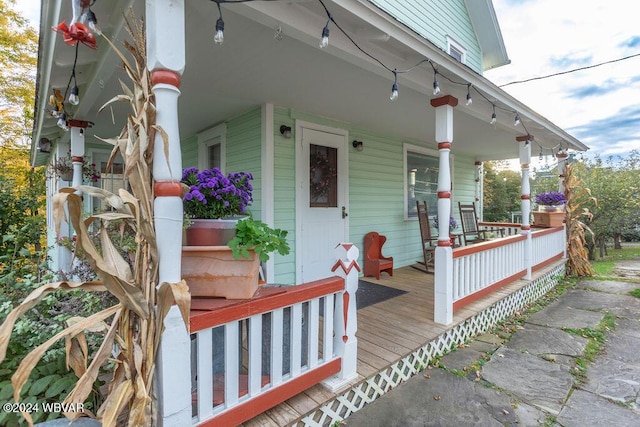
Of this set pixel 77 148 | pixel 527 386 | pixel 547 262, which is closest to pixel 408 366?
pixel 527 386

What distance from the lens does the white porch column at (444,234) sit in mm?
Result: 2754

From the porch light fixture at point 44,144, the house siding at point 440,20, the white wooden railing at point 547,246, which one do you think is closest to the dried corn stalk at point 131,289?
the house siding at point 440,20

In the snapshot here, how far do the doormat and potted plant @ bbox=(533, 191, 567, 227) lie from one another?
383cm

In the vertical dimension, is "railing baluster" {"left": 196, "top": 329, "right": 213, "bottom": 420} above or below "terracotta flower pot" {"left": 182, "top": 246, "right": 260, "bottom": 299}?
below

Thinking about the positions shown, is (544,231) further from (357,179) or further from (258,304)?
(258,304)

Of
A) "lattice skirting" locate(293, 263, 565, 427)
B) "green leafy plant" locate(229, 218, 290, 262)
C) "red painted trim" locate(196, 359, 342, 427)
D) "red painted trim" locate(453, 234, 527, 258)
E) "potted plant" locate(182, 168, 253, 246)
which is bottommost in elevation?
"lattice skirting" locate(293, 263, 565, 427)

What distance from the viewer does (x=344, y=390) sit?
1.81 meters

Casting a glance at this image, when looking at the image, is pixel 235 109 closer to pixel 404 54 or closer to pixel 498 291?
pixel 404 54

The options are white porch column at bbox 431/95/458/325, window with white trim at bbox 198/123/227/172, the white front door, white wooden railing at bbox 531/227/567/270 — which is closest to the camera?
white porch column at bbox 431/95/458/325

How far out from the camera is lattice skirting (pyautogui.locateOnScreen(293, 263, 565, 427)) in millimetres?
1757

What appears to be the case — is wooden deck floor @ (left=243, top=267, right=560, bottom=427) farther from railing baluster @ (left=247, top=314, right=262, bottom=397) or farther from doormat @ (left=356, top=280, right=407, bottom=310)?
railing baluster @ (left=247, top=314, right=262, bottom=397)

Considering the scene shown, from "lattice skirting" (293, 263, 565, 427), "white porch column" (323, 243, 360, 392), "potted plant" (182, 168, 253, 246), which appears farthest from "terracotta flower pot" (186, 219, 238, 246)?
"lattice skirting" (293, 263, 565, 427)

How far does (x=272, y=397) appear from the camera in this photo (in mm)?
1592

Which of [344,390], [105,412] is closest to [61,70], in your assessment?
[105,412]
